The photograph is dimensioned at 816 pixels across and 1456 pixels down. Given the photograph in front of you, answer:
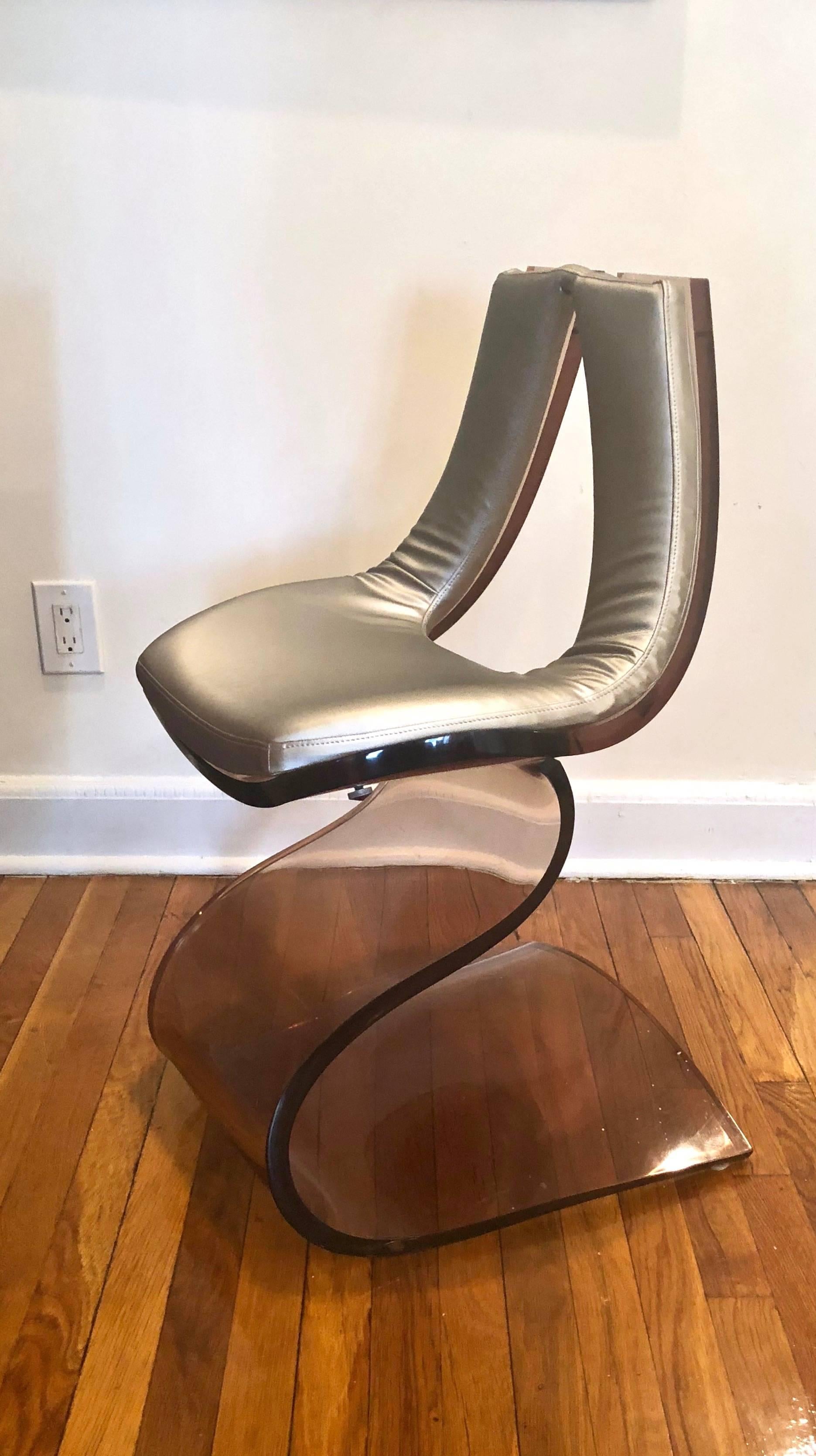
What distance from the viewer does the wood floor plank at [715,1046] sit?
3.78ft

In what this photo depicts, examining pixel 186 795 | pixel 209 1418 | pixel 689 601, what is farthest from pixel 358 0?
pixel 209 1418

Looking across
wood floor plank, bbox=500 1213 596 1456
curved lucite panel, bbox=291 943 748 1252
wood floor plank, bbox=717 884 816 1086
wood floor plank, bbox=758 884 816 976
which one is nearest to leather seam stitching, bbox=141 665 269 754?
curved lucite panel, bbox=291 943 748 1252

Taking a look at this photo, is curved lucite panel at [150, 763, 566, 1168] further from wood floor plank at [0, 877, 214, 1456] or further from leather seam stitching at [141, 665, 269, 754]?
leather seam stitching at [141, 665, 269, 754]

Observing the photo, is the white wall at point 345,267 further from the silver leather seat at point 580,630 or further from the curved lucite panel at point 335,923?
the curved lucite panel at point 335,923

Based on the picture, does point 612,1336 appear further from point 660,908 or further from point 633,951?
point 660,908

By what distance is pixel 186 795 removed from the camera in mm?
1598

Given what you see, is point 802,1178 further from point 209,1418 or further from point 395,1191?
point 209,1418

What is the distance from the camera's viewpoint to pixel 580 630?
3.55 feet

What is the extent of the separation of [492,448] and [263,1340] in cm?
95

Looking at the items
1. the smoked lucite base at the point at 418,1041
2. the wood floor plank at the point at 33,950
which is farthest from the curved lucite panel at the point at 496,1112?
the wood floor plank at the point at 33,950

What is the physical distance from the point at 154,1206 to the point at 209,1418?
9.0 inches

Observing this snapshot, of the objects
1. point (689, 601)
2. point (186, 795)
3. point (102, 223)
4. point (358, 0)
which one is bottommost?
point (186, 795)

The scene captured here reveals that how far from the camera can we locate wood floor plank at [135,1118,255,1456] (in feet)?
2.82

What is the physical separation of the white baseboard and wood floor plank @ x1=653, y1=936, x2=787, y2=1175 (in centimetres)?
19
